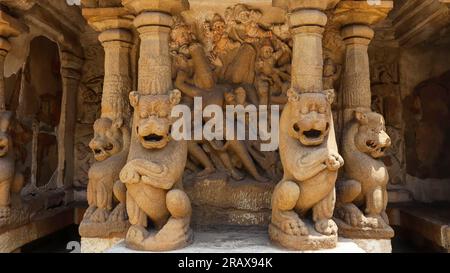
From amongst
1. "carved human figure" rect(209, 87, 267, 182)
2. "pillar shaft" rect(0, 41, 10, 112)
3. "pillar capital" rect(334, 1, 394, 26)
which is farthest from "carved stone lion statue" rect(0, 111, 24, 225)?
"pillar capital" rect(334, 1, 394, 26)

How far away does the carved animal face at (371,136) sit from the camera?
13.4 feet

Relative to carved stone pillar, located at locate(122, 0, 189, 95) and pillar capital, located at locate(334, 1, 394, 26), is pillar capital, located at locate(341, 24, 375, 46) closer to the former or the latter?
pillar capital, located at locate(334, 1, 394, 26)

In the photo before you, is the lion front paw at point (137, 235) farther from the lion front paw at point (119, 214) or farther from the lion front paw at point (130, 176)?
the lion front paw at point (119, 214)

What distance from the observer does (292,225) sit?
11.3 feet

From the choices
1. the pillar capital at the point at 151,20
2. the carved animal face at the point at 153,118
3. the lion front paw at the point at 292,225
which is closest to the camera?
the lion front paw at the point at 292,225

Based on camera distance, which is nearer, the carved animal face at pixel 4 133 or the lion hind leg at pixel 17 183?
the carved animal face at pixel 4 133

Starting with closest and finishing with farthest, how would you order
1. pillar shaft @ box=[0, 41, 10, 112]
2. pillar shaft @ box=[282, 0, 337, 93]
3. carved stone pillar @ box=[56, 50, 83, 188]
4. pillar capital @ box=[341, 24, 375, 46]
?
pillar shaft @ box=[282, 0, 337, 93]
pillar capital @ box=[341, 24, 375, 46]
pillar shaft @ box=[0, 41, 10, 112]
carved stone pillar @ box=[56, 50, 83, 188]

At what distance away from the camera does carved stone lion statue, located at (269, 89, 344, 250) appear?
11.3ft

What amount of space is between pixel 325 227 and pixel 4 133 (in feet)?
13.5

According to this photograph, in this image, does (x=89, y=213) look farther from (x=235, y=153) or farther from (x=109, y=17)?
(x=109, y=17)

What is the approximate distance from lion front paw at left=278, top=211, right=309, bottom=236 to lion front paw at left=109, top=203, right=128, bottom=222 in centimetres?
179

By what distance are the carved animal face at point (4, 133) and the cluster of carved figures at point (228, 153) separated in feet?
0.04

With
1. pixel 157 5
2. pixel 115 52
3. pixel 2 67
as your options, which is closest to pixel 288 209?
pixel 157 5

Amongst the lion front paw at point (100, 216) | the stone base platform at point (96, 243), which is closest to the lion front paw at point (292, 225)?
the stone base platform at point (96, 243)
